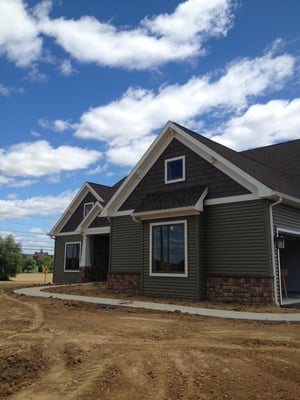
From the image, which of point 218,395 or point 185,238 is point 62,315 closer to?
point 185,238

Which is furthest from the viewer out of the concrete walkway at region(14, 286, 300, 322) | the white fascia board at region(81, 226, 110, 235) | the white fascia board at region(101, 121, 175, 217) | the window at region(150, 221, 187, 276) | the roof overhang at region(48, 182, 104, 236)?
the roof overhang at region(48, 182, 104, 236)

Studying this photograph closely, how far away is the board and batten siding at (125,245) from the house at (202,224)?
0.14 feet

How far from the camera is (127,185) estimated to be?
16594mm

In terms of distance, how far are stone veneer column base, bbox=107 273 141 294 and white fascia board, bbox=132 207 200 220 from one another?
2.62m

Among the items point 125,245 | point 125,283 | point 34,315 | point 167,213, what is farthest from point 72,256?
point 34,315

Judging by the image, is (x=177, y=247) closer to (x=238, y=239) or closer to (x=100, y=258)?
(x=238, y=239)

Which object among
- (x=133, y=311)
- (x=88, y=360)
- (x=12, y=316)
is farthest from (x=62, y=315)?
(x=88, y=360)

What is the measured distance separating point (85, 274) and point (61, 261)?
3262 mm

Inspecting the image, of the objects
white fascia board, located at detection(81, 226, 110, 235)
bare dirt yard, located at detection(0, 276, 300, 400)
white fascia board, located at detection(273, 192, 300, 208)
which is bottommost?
bare dirt yard, located at detection(0, 276, 300, 400)

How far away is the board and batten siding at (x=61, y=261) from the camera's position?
2408 centimetres

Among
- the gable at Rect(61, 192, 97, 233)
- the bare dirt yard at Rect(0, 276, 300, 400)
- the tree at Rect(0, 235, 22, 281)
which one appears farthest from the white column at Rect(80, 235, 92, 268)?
the tree at Rect(0, 235, 22, 281)

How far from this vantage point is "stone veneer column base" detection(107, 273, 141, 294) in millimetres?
15633

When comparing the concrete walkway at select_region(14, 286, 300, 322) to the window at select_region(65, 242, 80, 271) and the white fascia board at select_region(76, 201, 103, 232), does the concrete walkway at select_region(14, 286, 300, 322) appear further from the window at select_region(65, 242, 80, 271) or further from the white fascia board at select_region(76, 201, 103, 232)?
the window at select_region(65, 242, 80, 271)

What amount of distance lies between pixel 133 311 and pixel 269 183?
624 centimetres
